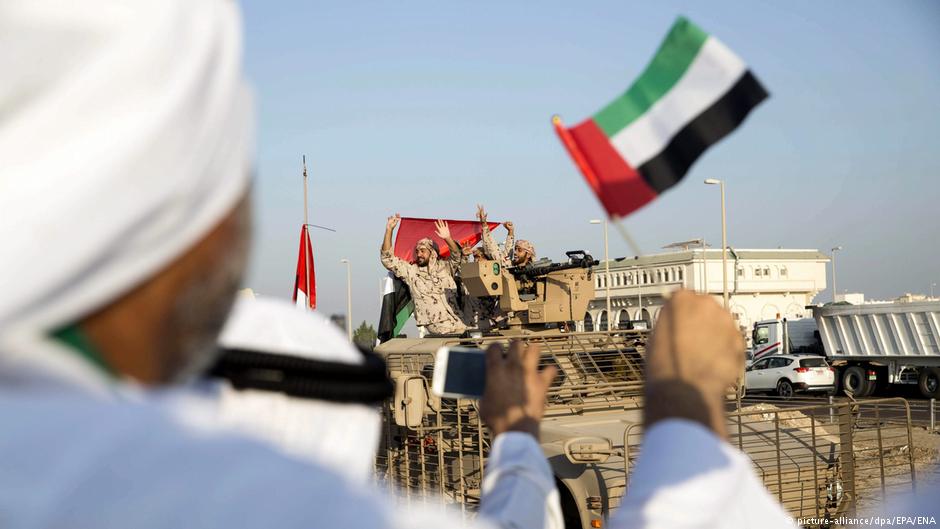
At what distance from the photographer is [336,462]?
87 cm

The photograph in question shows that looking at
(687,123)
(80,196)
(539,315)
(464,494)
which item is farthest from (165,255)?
(539,315)

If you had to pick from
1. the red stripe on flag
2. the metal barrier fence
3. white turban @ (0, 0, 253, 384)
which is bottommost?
the metal barrier fence

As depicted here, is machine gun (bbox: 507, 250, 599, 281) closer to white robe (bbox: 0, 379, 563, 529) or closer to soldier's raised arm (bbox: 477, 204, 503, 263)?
soldier's raised arm (bbox: 477, 204, 503, 263)

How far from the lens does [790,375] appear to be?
2725 cm

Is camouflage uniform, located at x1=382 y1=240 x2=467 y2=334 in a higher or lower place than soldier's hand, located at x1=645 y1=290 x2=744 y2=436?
higher

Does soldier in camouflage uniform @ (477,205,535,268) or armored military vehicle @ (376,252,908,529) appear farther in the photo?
soldier in camouflage uniform @ (477,205,535,268)

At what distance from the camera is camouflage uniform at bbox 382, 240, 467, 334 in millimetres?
12133

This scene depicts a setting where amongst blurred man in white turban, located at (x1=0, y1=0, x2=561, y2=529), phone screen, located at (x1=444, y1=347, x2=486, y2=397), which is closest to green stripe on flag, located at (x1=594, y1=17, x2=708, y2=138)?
phone screen, located at (x1=444, y1=347, x2=486, y2=397)

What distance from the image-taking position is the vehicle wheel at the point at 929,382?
24406 mm

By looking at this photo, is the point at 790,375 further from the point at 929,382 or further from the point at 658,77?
the point at 658,77

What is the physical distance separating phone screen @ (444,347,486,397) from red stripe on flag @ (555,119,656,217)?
0.81 m

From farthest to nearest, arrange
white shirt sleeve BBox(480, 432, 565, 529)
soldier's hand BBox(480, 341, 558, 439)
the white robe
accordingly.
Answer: soldier's hand BBox(480, 341, 558, 439) < white shirt sleeve BBox(480, 432, 565, 529) < the white robe

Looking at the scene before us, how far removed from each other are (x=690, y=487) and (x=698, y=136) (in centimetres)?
174

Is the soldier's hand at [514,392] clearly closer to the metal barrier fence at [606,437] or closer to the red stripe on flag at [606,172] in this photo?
the red stripe on flag at [606,172]
